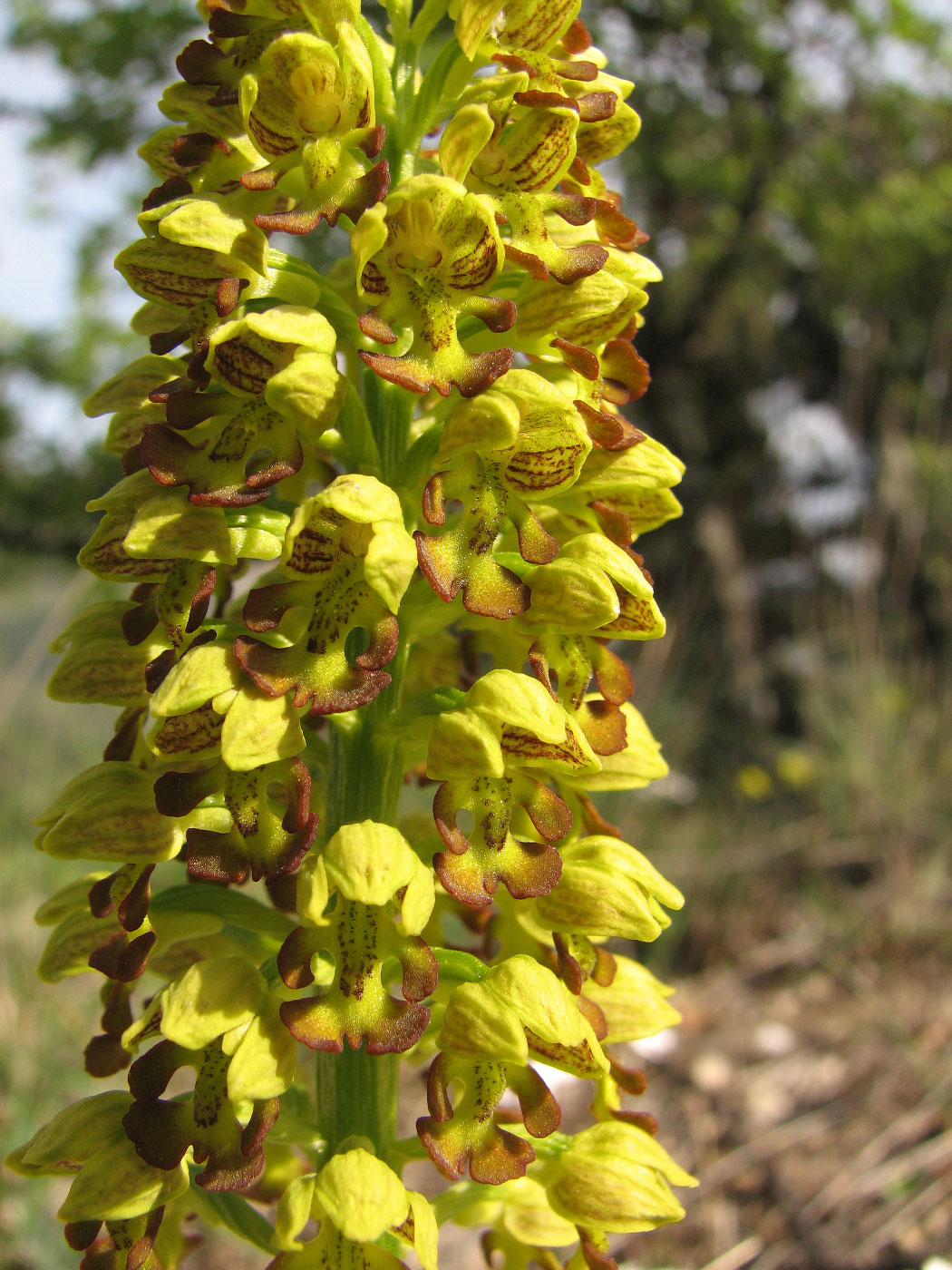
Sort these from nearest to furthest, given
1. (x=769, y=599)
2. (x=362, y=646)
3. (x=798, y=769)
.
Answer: (x=362, y=646), (x=798, y=769), (x=769, y=599)

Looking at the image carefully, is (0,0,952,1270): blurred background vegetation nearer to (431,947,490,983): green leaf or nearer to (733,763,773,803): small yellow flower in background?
(733,763,773,803): small yellow flower in background

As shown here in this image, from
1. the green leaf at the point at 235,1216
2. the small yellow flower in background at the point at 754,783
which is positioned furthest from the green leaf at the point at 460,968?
the small yellow flower in background at the point at 754,783

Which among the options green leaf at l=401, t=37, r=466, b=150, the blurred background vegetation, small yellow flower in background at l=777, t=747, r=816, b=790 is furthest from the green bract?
small yellow flower in background at l=777, t=747, r=816, b=790

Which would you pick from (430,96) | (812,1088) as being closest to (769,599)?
(812,1088)

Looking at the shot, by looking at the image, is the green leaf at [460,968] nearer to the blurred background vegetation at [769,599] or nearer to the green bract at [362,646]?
the green bract at [362,646]

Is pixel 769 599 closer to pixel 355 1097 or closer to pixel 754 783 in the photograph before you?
pixel 754 783

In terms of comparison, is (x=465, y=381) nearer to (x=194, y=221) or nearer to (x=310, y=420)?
(x=310, y=420)

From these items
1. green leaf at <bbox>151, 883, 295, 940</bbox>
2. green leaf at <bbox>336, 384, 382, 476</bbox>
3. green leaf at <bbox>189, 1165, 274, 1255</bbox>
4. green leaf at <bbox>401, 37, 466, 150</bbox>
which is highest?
green leaf at <bbox>401, 37, 466, 150</bbox>
